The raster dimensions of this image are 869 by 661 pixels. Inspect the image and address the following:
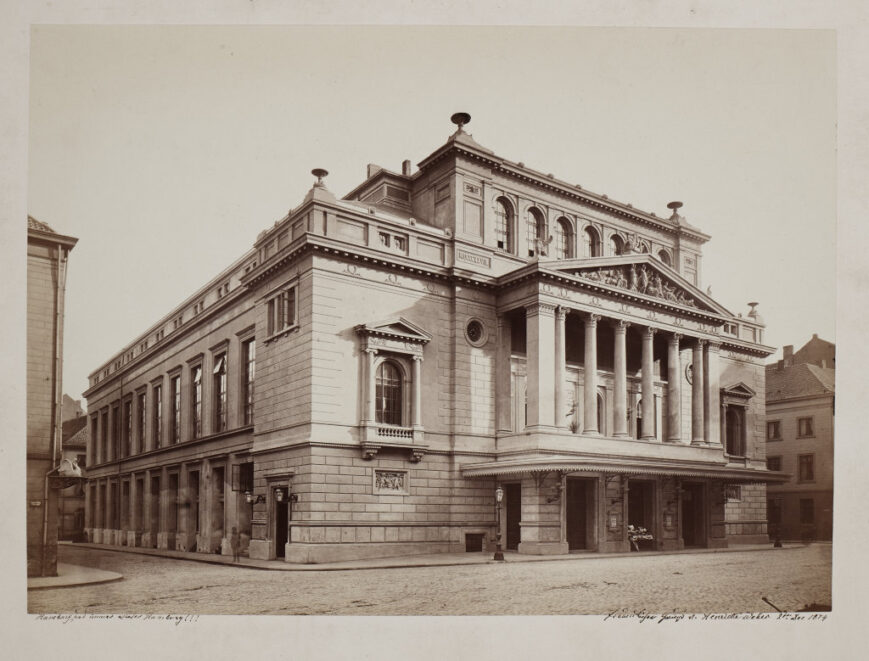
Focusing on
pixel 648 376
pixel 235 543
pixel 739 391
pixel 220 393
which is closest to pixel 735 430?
pixel 739 391

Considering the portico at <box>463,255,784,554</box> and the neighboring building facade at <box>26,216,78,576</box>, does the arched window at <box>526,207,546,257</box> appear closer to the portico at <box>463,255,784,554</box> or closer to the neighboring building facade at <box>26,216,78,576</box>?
the portico at <box>463,255,784,554</box>

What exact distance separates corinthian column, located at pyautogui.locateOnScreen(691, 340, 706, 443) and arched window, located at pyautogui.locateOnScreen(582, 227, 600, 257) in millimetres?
5651

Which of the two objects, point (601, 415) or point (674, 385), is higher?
point (674, 385)

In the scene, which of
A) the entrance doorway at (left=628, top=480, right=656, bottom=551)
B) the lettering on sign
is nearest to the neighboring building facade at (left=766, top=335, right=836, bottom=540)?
the entrance doorway at (left=628, top=480, right=656, bottom=551)

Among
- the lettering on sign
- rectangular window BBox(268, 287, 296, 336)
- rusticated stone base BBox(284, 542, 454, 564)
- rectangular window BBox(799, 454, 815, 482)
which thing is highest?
the lettering on sign

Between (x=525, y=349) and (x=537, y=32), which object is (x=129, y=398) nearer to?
(x=525, y=349)

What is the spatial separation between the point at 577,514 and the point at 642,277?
9147 millimetres

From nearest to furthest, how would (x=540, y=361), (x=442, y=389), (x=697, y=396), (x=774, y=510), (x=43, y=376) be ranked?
(x=43, y=376), (x=774, y=510), (x=442, y=389), (x=540, y=361), (x=697, y=396)

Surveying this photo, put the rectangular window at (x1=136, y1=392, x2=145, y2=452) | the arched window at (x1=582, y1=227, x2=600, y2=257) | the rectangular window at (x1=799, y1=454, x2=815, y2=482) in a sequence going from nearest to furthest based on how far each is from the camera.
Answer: the rectangular window at (x1=799, y1=454, x2=815, y2=482) → the rectangular window at (x1=136, y1=392, x2=145, y2=452) → the arched window at (x1=582, y1=227, x2=600, y2=257)

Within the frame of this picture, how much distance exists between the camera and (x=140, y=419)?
1391 inches

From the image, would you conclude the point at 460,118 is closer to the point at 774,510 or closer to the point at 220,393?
the point at 774,510

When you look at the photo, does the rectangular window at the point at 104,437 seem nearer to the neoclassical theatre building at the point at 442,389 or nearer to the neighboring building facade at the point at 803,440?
the neoclassical theatre building at the point at 442,389

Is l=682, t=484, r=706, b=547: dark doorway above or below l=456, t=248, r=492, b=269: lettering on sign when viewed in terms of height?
below

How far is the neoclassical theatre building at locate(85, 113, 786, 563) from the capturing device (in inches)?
1031
